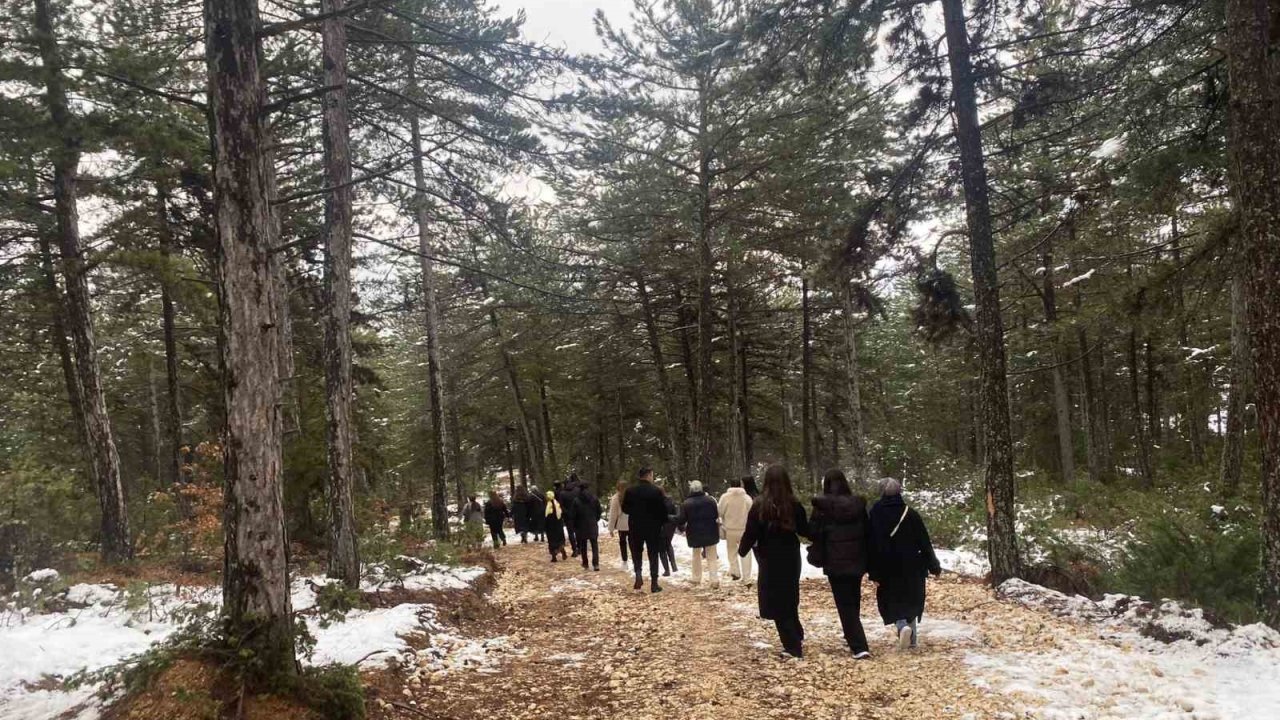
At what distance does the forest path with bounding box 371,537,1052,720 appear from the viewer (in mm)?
5590

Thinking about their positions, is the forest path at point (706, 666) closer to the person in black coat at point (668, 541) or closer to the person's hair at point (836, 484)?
the person's hair at point (836, 484)

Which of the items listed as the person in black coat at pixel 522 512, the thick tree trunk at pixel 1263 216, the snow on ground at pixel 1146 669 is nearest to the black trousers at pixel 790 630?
the snow on ground at pixel 1146 669

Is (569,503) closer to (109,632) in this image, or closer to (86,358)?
(109,632)

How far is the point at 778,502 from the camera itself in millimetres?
7309

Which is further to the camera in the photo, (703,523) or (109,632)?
(703,523)

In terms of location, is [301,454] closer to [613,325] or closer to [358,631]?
[358,631]

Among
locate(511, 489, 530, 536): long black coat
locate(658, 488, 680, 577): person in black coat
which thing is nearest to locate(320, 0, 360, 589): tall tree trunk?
locate(658, 488, 680, 577): person in black coat

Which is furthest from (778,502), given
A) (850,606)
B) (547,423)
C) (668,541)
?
(547,423)

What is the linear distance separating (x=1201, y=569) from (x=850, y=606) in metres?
3.94

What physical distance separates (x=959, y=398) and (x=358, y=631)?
35.6m

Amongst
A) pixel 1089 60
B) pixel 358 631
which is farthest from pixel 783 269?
pixel 358 631

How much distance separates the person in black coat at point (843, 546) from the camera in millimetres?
6980

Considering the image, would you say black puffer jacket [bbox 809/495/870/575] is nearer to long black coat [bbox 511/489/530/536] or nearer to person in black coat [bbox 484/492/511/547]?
person in black coat [bbox 484/492/511/547]

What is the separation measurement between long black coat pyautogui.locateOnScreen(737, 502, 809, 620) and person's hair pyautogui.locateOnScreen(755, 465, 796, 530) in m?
0.05
